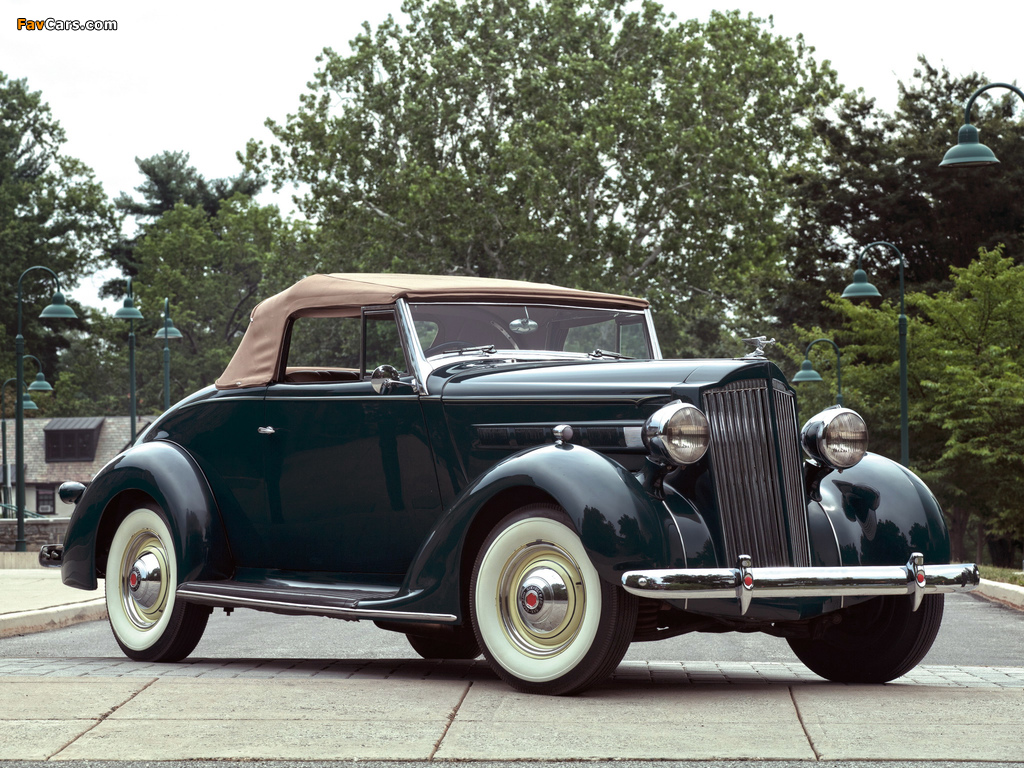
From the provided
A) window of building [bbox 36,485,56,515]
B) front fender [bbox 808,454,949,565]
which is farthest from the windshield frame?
window of building [bbox 36,485,56,515]

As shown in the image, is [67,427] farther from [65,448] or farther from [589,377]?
[589,377]

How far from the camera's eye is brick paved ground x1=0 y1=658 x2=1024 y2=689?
6.65m

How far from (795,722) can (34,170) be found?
67.5m

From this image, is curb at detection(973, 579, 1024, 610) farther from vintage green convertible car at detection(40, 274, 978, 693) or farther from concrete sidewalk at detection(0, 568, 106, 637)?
concrete sidewalk at detection(0, 568, 106, 637)

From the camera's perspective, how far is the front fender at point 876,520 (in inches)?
254

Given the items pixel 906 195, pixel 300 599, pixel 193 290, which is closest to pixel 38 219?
pixel 193 290

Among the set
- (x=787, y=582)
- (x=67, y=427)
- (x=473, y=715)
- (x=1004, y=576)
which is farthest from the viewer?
(x=67, y=427)

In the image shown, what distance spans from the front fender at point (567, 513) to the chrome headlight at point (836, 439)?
47.9 inches

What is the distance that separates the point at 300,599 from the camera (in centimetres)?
679

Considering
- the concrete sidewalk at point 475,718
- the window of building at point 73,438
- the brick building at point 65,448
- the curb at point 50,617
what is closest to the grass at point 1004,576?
the curb at point 50,617

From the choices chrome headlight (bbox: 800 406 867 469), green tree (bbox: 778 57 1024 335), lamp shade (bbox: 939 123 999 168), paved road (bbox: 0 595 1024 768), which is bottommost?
paved road (bbox: 0 595 1024 768)

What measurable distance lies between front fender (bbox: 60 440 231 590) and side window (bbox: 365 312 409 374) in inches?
48.7

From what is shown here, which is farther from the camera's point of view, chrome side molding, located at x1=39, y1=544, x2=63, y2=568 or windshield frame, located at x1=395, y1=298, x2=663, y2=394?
chrome side molding, located at x1=39, y1=544, x2=63, y2=568

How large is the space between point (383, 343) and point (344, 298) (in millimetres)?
344
